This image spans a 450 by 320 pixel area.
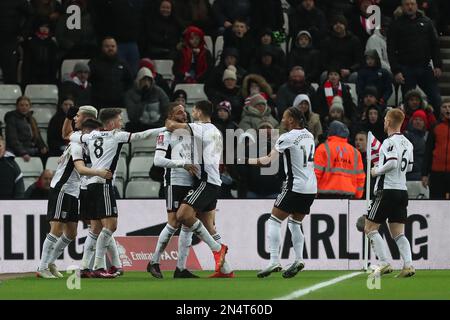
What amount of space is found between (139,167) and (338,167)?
12.7 ft

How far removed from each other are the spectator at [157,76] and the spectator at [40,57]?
1.52 meters

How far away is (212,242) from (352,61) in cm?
814

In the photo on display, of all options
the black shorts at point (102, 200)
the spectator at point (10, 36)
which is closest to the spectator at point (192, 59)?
the spectator at point (10, 36)

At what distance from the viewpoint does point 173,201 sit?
16.7 meters

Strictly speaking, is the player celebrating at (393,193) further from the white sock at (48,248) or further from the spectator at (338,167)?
the white sock at (48,248)

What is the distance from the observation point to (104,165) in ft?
53.8

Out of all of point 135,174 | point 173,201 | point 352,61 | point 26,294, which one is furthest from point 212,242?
point 352,61

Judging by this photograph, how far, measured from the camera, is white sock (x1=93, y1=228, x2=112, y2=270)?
53.7 feet

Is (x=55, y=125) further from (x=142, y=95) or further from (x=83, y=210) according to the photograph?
(x=83, y=210)

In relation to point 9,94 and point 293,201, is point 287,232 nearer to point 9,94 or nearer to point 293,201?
point 293,201

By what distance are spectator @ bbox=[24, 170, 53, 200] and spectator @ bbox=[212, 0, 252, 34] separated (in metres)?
5.36

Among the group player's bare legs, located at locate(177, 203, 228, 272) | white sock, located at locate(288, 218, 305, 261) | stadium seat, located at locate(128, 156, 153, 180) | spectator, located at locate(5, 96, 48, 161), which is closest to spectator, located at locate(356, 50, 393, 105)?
stadium seat, located at locate(128, 156, 153, 180)

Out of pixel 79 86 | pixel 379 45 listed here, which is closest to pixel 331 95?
pixel 379 45
